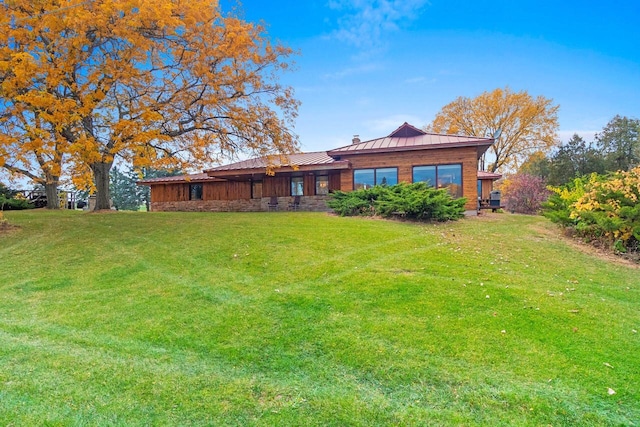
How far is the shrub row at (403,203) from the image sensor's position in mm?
11852

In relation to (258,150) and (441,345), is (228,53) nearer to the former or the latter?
(258,150)

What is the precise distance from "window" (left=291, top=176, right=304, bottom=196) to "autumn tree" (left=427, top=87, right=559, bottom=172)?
18238mm

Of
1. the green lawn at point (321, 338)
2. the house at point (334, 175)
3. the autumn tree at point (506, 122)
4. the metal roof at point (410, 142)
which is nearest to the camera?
the green lawn at point (321, 338)

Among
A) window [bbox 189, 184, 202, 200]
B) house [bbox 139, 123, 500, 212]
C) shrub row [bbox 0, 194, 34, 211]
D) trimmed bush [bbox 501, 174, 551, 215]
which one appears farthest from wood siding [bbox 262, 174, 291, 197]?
trimmed bush [bbox 501, 174, 551, 215]

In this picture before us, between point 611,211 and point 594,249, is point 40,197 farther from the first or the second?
point 611,211

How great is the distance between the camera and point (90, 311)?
497 cm

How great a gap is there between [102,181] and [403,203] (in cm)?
1231

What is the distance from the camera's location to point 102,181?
47.0 feet

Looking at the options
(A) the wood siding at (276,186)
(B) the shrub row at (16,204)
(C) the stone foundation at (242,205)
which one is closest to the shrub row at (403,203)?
(C) the stone foundation at (242,205)

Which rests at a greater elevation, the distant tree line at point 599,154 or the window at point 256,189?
the distant tree line at point 599,154

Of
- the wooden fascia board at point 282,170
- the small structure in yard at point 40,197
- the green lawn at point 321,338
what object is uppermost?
the wooden fascia board at point 282,170

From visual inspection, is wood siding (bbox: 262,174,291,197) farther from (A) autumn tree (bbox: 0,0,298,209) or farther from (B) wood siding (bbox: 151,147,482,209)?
(A) autumn tree (bbox: 0,0,298,209)

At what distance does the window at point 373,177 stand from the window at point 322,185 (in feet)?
7.48

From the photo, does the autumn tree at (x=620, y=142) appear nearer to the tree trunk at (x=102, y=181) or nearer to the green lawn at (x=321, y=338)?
the green lawn at (x=321, y=338)
